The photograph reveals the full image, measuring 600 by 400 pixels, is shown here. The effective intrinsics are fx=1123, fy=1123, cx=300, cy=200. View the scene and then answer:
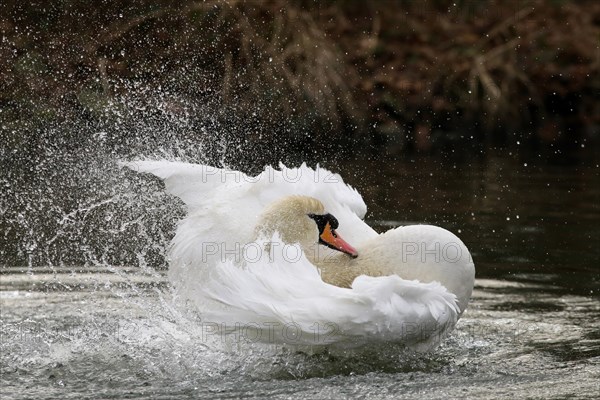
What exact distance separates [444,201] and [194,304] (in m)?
5.06

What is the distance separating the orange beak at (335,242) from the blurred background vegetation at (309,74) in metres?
6.23

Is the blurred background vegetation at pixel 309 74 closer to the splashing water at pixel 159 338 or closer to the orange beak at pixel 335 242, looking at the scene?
the splashing water at pixel 159 338

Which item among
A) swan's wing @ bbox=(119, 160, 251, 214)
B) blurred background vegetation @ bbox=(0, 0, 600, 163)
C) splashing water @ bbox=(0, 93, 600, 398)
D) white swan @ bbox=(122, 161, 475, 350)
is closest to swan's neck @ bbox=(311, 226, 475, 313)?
white swan @ bbox=(122, 161, 475, 350)

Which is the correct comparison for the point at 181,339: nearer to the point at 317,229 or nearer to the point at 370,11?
the point at 317,229

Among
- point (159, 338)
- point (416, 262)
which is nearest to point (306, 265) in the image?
point (416, 262)

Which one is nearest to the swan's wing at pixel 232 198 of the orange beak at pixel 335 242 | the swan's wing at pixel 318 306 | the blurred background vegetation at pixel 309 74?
the orange beak at pixel 335 242

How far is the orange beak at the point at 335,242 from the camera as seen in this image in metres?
5.93

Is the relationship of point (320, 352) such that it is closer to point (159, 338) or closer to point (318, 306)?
point (318, 306)

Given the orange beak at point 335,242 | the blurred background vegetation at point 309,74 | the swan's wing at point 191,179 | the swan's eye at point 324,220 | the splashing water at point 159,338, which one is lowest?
the splashing water at point 159,338

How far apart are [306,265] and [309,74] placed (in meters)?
9.74

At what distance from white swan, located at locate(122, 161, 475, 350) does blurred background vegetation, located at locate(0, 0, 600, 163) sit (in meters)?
5.65

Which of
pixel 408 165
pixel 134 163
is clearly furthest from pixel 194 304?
pixel 408 165

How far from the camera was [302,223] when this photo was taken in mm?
6062

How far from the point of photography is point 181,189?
680cm
